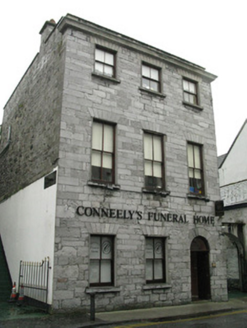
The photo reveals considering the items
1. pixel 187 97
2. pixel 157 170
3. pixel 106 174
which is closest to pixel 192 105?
pixel 187 97

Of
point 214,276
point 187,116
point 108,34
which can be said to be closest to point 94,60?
point 108,34

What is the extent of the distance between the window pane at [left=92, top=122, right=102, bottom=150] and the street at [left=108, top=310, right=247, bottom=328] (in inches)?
236

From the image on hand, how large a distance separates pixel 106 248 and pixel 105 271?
76 centimetres

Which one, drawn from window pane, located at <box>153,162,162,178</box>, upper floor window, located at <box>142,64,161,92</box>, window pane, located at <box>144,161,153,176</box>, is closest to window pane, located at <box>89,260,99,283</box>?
window pane, located at <box>144,161,153,176</box>

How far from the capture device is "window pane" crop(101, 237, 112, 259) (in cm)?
1137

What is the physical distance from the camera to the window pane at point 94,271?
11.0 m

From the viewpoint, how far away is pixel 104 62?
13.1 meters

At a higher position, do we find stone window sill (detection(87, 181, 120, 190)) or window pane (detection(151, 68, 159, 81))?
window pane (detection(151, 68, 159, 81))

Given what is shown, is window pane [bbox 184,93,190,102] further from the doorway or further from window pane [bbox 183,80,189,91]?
the doorway

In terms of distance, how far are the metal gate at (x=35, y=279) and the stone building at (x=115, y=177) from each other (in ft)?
0.93

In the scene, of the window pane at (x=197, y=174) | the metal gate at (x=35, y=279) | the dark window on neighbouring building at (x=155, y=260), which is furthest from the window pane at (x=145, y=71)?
the metal gate at (x=35, y=279)

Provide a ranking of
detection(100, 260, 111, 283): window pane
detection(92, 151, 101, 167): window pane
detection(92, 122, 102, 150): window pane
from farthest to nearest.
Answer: detection(92, 122, 102, 150): window pane, detection(92, 151, 101, 167): window pane, detection(100, 260, 111, 283): window pane

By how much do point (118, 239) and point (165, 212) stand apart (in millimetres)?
2417

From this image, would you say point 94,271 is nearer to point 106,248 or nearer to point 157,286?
point 106,248
